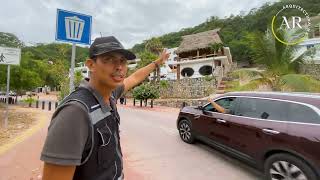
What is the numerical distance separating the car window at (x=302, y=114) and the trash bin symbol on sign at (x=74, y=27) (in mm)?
3850

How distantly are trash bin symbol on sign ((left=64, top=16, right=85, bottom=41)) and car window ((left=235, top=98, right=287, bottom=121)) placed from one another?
3.68 meters

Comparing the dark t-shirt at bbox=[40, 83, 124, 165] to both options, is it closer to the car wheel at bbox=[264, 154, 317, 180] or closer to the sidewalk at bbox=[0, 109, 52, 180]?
the car wheel at bbox=[264, 154, 317, 180]

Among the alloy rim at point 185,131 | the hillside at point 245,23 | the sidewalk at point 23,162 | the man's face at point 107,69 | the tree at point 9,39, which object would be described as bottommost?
the sidewalk at point 23,162

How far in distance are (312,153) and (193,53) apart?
3533 centimetres

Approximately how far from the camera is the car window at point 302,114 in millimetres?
4398

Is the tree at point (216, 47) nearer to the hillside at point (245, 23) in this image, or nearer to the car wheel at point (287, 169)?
the hillside at point (245, 23)

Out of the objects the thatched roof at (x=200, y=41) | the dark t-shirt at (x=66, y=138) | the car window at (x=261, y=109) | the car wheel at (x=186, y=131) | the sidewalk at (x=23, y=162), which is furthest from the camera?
the thatched roof at (x=200, y=41)

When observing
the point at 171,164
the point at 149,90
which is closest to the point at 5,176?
the point at 171,164

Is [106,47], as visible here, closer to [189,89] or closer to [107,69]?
[107,69]

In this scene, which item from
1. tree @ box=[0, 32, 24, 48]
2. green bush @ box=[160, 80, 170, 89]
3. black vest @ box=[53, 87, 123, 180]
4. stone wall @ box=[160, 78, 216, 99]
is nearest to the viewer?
black vest @ box=[53, 87, 123, 180]

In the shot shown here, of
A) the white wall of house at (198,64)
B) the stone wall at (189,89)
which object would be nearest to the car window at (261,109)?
the stone wall at (189,89)

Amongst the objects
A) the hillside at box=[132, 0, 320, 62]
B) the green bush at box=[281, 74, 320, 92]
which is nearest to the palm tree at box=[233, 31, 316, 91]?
the green bush at box=[281, 74, 320, 92]

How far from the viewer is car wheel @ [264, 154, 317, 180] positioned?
4.21 meters

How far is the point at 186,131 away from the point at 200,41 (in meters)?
30.6
